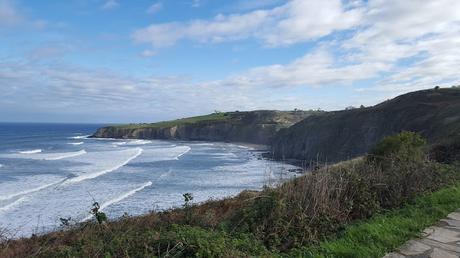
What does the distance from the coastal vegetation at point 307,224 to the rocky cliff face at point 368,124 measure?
3193cm

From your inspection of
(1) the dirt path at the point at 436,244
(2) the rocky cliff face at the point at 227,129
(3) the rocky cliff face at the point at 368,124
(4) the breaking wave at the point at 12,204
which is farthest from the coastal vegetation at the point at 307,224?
(2) the rocky cliff face at the point at 227,129

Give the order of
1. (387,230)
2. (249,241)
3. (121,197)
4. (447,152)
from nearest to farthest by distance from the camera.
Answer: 1. (249,241)
2. (387,230)
3. (447,152)
4. (121,197)

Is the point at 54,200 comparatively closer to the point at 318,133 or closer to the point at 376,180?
the point at 376,180

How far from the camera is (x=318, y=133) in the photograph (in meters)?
64.1

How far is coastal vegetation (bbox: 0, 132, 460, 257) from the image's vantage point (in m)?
4.47

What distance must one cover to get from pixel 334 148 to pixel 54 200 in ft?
130

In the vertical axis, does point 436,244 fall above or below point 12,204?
above

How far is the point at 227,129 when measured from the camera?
366ft

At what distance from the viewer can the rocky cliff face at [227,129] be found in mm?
101637

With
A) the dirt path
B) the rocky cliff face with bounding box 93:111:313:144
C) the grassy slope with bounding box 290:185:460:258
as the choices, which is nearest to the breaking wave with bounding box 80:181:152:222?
the grassy slope with bounding box 290:185:460:258

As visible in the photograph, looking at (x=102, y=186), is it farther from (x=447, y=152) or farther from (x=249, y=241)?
(x=249, y=241)

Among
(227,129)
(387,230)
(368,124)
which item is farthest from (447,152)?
(227,129)

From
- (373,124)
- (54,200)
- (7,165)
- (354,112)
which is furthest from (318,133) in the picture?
(54,200)

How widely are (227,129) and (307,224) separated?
10611 cm
